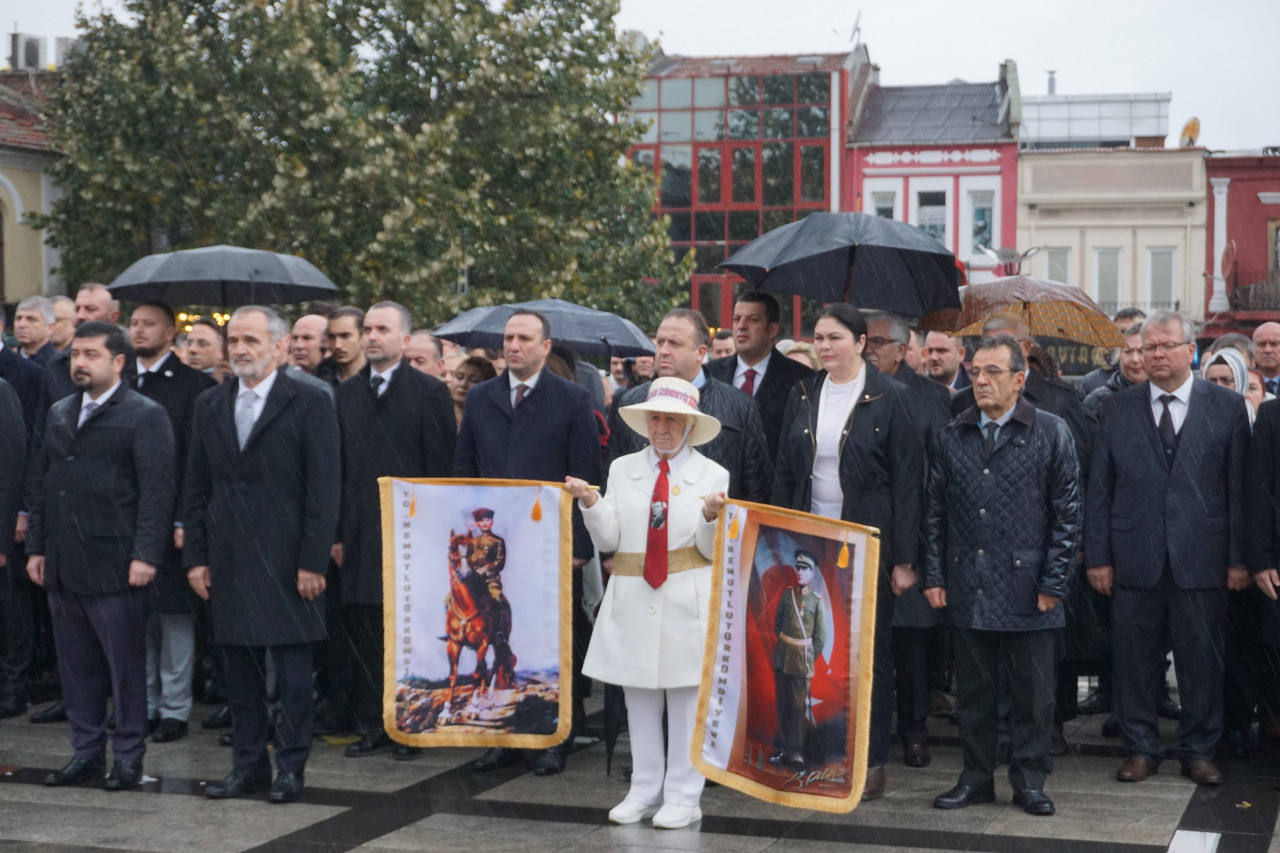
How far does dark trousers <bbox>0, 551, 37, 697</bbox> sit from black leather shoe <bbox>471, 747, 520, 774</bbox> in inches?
134

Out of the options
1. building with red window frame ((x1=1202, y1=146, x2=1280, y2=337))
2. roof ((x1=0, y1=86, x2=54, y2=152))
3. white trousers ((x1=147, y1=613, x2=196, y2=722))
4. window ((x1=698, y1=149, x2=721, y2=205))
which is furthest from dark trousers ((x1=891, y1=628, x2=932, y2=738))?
window ((x1=698, y1=149, x2=721, y2=205))

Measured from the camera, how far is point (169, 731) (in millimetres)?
8320

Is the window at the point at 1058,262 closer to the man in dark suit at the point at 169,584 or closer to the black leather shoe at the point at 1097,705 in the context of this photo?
the black leather shoe at the point at 1097,705

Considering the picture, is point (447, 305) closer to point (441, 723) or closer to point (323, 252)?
point (323, 252)

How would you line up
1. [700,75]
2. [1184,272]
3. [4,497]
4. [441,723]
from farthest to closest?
[700,75] < [1184,272] < [4,497] < [441,723]

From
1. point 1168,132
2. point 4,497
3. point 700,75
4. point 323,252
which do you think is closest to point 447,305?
point 323,252

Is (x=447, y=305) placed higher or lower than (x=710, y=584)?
higher

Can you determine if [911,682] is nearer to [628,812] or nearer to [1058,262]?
[628,812]

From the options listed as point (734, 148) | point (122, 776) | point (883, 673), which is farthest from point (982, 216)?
point (122, 776)

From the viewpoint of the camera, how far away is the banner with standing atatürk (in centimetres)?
621

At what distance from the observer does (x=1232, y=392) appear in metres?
7.51

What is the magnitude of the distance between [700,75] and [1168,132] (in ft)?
48.9

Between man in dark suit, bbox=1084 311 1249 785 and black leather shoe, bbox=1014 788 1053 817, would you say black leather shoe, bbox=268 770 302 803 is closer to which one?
black leather shoe, bbox=1014 788 1053 817

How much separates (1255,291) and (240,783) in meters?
38.3
